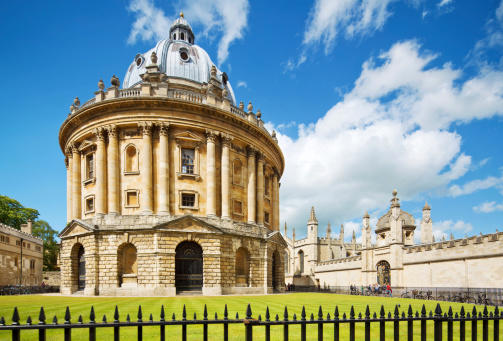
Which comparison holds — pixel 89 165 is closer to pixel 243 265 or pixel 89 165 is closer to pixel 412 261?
pixel 243 265

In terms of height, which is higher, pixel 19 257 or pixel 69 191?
pixel 69 191

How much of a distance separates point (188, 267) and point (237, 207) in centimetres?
807

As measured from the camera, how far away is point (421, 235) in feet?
109

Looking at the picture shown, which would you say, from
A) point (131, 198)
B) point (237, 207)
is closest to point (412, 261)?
point (237, 207)

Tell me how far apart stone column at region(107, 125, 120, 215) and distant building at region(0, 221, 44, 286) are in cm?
2399

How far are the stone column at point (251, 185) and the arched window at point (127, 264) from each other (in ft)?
37.1

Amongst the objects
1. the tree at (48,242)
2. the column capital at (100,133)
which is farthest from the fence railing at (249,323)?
the tree at (48,242)

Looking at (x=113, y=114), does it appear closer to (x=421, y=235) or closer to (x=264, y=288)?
(x=264, y=288)

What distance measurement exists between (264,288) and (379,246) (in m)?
13.8

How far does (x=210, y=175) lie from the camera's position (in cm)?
3014

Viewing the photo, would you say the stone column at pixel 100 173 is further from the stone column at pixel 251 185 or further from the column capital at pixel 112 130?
the stone column at pixel 251 185

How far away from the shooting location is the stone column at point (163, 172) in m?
28.0

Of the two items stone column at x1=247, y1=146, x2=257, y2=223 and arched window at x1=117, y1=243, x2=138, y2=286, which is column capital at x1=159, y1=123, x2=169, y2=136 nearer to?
stone column at x1=247, y1=146, x2=257, y2=223

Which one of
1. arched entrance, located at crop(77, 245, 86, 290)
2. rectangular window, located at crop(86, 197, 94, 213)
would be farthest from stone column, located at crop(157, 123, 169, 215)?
arched entrance, located at crop(77, 245, 86, 290)
